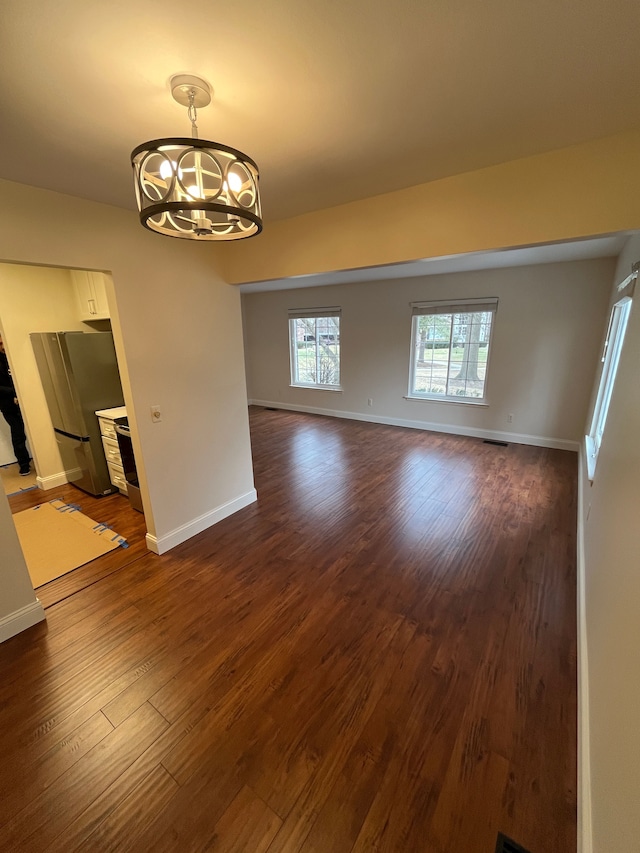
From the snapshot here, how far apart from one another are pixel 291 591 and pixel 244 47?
8.50 ft

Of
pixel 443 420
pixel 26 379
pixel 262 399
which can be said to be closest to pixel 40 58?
pixel 26 379

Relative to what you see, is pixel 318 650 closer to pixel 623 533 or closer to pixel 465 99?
pixel 623 533

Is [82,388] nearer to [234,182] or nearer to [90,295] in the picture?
[90,295]

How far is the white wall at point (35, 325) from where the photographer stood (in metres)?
3.50

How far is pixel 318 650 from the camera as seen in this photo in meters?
1.82

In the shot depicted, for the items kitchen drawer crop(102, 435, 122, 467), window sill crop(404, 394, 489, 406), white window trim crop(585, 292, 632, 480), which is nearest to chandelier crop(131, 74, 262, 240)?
kitchen drawer crop(102, 435, 122, 467)

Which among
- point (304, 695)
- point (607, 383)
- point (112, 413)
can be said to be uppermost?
point (607, 383)

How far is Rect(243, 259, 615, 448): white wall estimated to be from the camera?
4.37 metres

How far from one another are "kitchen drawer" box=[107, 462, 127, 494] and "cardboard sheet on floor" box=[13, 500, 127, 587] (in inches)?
17.1

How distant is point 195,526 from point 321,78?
9.64 feet

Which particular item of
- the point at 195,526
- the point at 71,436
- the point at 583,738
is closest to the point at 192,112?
the point at 195,526

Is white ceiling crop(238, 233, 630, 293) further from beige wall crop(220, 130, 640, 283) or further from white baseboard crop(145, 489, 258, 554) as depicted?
white baseboard crop(145, 489, 258, 554)

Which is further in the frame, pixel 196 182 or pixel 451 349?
pixel 451 349

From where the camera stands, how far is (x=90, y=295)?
3664 millimetres
